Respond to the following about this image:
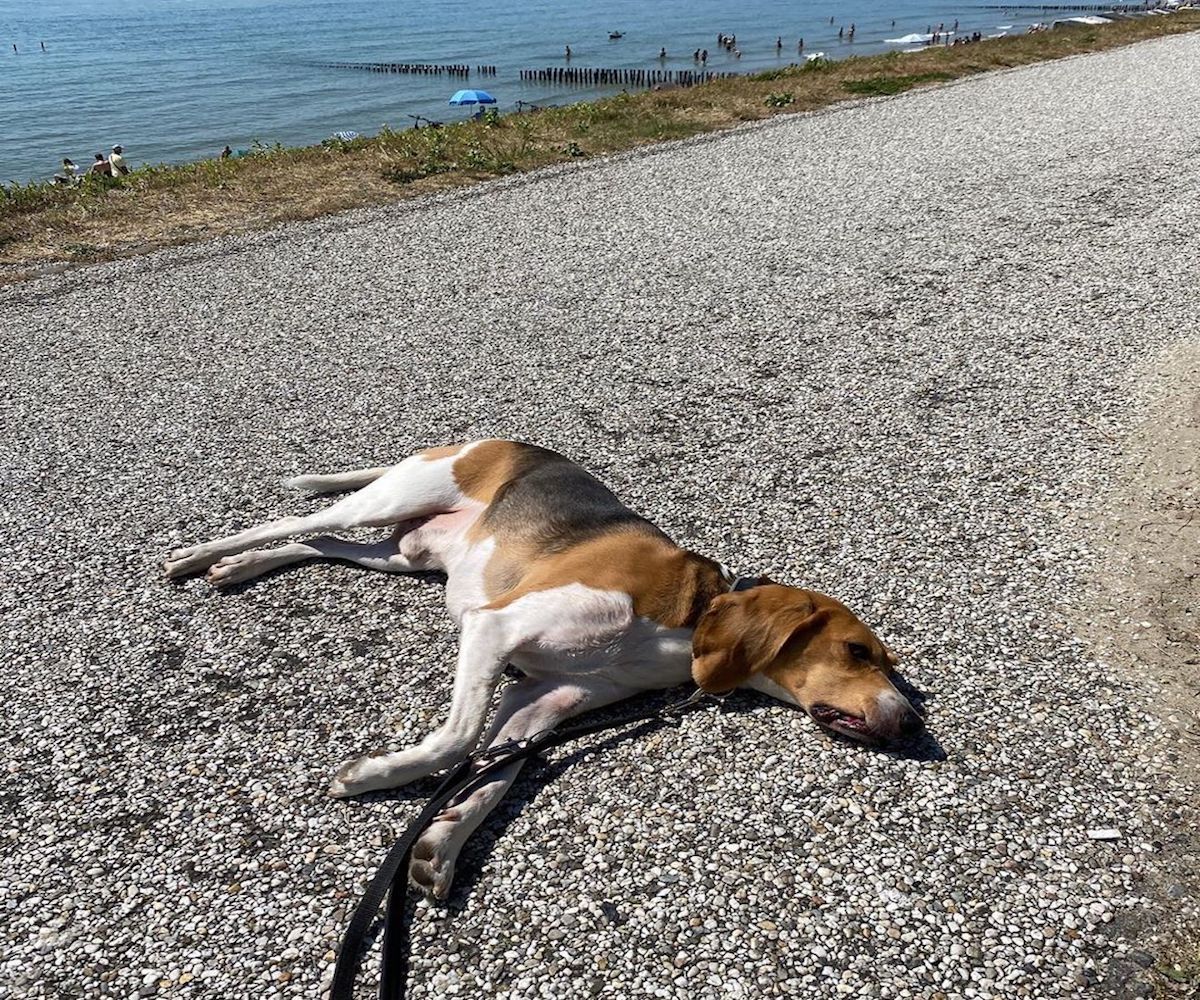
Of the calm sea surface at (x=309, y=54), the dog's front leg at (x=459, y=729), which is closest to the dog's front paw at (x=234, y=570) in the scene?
the dog's front leg at (x=459, y=729)

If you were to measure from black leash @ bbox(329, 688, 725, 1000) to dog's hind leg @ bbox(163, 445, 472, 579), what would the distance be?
1490 mm

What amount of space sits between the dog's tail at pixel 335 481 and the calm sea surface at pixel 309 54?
2292 cm

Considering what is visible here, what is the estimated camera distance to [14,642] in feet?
14.9

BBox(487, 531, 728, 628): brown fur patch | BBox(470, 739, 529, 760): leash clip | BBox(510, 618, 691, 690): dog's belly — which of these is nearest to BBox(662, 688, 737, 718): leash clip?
BBox(510, 618, 691, 690): dog's belly

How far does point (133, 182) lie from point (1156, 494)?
13.5 meters

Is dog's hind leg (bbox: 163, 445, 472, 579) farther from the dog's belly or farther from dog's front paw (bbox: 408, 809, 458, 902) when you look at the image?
dog's front paw (bbox: 408, 809, 458, 902)

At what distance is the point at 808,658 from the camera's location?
375cm

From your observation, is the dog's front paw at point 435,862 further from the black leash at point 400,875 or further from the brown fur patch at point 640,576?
the brown fur patch at point 640,576

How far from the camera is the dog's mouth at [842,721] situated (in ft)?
12.1

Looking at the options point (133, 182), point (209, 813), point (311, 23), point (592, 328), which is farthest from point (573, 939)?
point (311, 23)

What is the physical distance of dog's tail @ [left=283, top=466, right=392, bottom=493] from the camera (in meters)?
5.37

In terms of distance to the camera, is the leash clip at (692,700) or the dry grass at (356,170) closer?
the leash clip at (692,700)

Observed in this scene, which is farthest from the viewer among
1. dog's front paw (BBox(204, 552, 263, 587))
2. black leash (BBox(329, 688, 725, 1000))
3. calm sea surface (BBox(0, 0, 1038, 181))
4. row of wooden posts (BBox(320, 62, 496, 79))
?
row of wooden posts (BBox(320, 62, 496, 79))

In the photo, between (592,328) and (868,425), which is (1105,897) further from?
(592,328)
